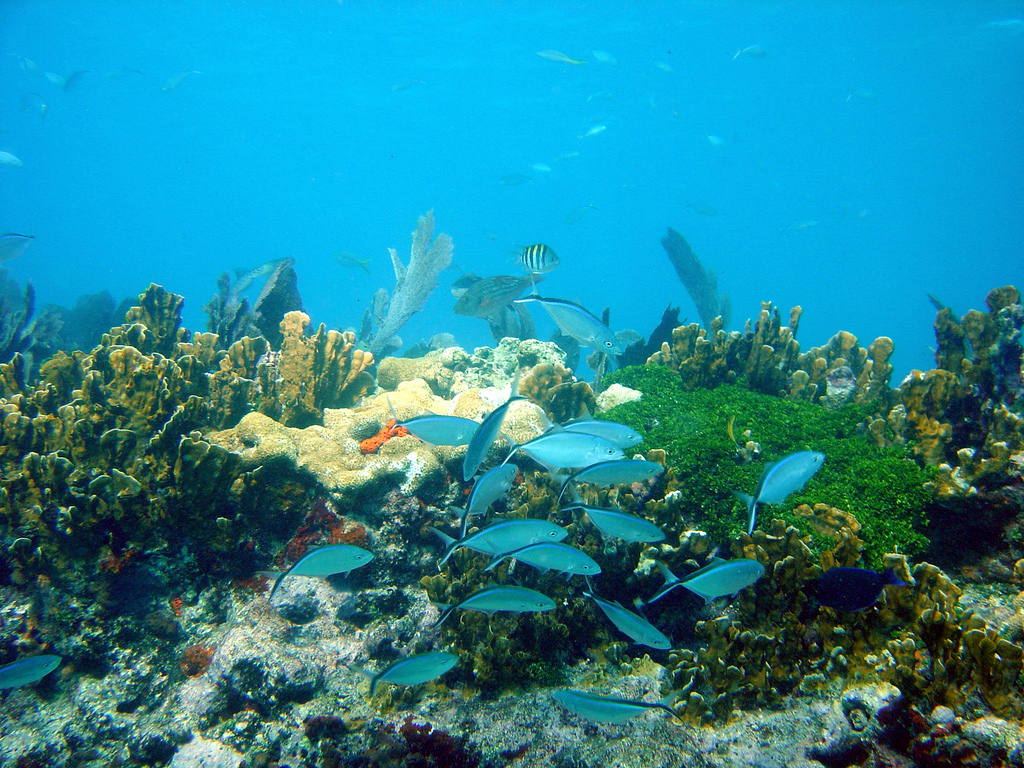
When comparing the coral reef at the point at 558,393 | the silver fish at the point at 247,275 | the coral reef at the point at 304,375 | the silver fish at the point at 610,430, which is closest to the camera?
the silver fish at the point at 610,430

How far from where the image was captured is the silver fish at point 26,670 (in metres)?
2.66

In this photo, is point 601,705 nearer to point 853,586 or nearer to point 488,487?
point 488,487

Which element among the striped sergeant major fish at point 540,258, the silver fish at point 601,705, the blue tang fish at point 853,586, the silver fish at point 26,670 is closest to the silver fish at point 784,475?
the blue tang fish at point 853,586

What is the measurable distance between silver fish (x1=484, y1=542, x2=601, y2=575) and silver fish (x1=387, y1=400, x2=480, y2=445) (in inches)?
32.6

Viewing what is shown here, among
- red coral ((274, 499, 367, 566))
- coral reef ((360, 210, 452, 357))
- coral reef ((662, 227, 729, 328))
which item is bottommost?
red coral ((274, 499, 367, 566))

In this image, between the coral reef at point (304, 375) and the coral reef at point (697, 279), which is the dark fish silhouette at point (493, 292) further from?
the coral reef at point (697, 279)

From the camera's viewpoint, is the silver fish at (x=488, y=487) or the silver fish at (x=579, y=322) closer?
the silver fish at (x=488, y=487)

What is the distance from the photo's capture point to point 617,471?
9.24ft

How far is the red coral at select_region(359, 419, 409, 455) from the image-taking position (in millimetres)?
4215

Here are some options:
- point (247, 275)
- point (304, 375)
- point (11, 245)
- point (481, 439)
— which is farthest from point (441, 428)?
point (11, 245)

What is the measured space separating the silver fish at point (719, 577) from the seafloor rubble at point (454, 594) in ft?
1.85

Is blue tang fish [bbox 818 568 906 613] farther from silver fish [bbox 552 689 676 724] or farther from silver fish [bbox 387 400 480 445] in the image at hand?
silver fish [bbox 387 400 480 445]

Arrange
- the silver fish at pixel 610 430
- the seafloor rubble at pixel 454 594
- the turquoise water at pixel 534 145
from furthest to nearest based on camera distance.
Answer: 1. the turquoise water at pixel 534 145
2. the silver fish at pixel 610 430
3. the seafloor rubble at pixel 454 594

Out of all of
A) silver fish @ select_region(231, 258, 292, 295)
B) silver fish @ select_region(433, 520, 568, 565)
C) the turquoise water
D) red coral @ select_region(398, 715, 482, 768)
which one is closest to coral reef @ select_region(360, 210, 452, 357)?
silver fish @ select_region(231, 258, 292, 295)
